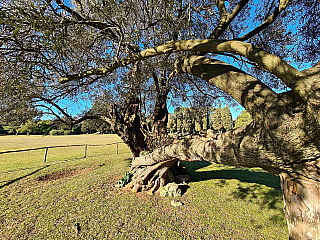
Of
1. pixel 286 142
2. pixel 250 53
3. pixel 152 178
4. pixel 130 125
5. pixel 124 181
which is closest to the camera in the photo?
pixel 286 142

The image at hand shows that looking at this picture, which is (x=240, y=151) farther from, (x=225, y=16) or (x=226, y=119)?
(x=226, y=119)

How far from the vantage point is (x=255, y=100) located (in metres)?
2.19

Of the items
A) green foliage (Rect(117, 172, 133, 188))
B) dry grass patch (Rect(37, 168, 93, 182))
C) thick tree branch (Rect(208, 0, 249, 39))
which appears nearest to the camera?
thick tree branch (Rect(208, 0, 249, 39))

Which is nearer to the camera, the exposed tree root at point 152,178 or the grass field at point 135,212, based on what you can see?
the grass field at point 135,212

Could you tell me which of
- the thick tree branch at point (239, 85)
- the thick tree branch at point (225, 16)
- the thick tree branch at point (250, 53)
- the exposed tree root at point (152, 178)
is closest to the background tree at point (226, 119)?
the exposed tree root at point (152, 178)

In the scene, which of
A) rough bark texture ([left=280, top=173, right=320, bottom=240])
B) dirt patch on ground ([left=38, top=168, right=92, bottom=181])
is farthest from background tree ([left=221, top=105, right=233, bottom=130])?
rough bark texture ([left=280, top=173, right=320, bottom=240])

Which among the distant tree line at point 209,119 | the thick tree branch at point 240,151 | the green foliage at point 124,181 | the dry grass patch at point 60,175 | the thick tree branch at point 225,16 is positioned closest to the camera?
the thick tree branch at point 240,151

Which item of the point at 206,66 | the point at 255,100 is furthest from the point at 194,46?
the point at 255,100

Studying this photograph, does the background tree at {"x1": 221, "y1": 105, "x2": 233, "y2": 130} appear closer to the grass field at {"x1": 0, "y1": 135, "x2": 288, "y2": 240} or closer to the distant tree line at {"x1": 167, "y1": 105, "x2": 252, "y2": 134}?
the distant tree line at {"x1": 167, "y1": 105, "x2": 252, "y2": 134}

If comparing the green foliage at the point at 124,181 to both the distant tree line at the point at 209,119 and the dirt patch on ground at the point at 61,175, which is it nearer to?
the dirt patch on ground at the point at 61,175

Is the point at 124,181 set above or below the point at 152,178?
below

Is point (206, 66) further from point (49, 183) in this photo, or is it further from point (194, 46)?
point (49, 183)

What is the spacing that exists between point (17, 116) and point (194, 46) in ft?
18.0

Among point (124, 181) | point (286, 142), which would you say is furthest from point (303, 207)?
point (124, 181)
